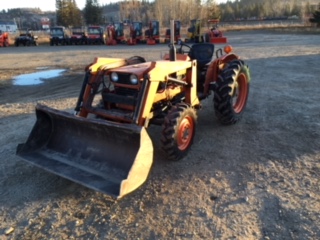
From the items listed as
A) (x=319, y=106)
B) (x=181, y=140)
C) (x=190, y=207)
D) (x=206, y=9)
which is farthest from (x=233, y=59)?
(x=206, y=9)

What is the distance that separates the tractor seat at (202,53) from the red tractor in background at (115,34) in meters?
26.0

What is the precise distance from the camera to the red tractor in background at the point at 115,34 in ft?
101

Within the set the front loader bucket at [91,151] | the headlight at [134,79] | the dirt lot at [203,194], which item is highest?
the headlight at [134,79]

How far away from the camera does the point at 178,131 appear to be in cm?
408

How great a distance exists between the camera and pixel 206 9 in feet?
188

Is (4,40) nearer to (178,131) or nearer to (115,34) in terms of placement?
(115,34)

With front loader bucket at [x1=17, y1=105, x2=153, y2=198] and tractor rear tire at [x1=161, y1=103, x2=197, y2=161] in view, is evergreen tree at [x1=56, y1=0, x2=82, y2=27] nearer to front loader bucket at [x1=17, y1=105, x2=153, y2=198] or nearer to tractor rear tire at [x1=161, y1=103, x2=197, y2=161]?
front loader bucket at [x1=17, y1=105, x2=153, y2=198]

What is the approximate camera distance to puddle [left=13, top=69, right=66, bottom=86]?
1105cm

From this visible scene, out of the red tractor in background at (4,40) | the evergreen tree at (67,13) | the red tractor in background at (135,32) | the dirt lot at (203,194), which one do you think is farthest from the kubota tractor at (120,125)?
the evergreen tree at (67,13)

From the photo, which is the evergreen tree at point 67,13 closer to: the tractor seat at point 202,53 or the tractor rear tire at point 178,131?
the tractor seat at point 202,53

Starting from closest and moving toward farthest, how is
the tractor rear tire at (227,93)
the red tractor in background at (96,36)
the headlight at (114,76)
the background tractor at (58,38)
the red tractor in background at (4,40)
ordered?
the headlight at (114,76)
the tractor rear tire at (227,93)
the red tractor in background at (96,36)
the red tractor in background at (4,40)
the background tractor at (58,38)

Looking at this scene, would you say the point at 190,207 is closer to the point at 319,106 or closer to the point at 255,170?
the point at 255,170

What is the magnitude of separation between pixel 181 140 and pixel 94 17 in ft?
209

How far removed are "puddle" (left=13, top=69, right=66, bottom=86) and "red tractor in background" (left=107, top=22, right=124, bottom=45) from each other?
1803 cm
